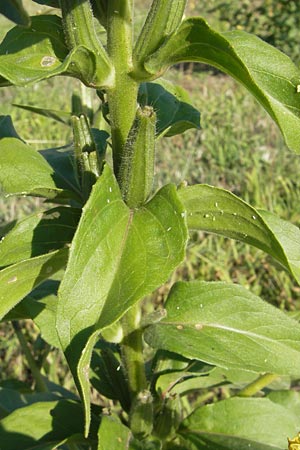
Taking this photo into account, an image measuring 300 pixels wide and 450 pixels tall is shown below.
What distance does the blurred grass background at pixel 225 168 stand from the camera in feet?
10.4

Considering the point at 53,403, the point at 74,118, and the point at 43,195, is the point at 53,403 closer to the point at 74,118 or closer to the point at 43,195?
the point at 43,195

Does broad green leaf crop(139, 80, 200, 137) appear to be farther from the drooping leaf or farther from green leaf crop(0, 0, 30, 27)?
green leaf crop(0, 0, 30, 27)

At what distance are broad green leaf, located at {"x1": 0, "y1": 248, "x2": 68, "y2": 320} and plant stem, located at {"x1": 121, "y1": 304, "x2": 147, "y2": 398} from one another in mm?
278

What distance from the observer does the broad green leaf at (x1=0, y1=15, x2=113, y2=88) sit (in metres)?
1.00

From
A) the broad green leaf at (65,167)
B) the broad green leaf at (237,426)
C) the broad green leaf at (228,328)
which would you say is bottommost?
the broad green leaf at (237,426)

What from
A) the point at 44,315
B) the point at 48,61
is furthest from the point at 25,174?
the point at 44,315

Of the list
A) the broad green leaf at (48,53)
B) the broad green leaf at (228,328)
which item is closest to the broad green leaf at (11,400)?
the broad green leaf at (228,328)

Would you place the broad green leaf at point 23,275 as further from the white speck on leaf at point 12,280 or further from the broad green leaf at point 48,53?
the broad green leaf at point 48,53

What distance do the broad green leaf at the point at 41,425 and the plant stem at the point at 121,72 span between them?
21.8 inches

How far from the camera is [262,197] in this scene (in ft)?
11.5

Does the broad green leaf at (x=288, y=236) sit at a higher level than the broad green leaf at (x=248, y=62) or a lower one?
lower

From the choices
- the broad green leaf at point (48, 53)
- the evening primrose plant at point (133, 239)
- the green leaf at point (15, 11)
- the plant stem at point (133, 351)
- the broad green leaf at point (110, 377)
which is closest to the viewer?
the green leaf at point (15, 11)

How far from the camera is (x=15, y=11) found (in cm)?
80

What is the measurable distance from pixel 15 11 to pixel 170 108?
2.03 ft
